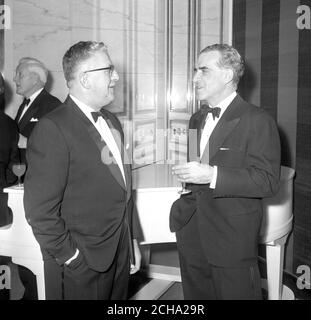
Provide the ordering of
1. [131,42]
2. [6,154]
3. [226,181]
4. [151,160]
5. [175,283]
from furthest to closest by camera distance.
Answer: [151,160] → [131,42] → [175,283] → [6,154] → [226,181]

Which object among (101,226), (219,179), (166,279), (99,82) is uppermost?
(99,82)

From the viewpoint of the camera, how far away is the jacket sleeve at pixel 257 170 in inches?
74.0

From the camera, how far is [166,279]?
3.58 metres

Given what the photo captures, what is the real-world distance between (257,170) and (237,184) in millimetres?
109

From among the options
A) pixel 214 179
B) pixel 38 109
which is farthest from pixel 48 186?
pixel 38 109

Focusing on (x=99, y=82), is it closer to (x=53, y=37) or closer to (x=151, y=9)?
(x=53, y=37)

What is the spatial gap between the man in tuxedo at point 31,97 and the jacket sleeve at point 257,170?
227cm

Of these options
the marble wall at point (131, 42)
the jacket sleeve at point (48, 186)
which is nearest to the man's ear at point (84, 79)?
the jacket sleeve at point (48, 186)

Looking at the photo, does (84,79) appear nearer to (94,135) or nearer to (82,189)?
(94,135)

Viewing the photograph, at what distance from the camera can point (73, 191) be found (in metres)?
1.74

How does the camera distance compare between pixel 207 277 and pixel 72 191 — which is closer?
pixel 72 191

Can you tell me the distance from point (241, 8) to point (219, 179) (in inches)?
117

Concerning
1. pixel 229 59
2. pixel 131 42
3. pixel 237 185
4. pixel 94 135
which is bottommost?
pixel 237 185

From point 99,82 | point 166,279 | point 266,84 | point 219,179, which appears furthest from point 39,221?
point 266,84
